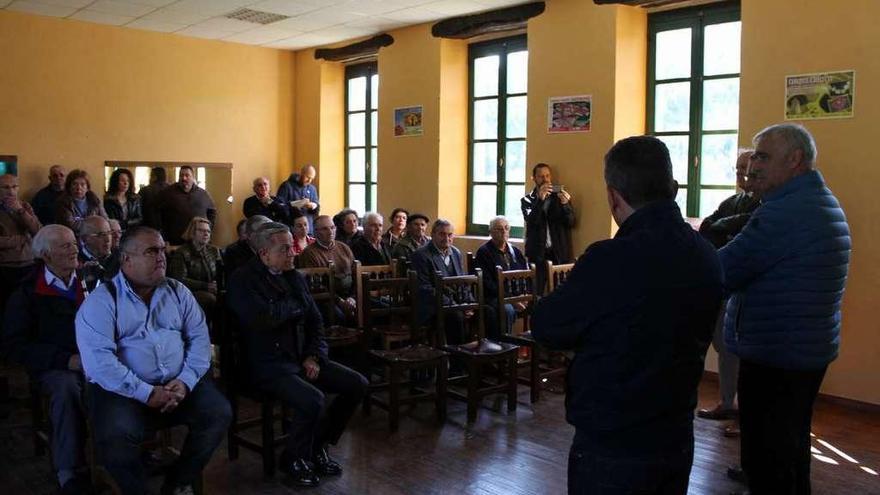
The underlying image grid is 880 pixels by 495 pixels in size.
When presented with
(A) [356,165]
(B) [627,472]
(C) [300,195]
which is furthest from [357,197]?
(B) [627,472]

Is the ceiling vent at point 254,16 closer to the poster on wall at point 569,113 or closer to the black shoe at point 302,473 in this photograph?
the poster on wall at point 569,113

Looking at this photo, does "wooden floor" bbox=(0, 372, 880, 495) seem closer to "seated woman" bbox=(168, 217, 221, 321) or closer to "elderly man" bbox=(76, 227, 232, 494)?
"elderly man" bbox=(76, 227, 232, 494)

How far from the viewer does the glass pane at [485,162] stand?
24.4 feet

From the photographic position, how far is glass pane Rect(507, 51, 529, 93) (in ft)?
23.2

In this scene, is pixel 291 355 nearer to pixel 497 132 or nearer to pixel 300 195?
pixel 497 132

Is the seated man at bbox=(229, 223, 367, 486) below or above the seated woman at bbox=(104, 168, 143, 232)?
below

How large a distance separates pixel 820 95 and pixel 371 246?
325cm

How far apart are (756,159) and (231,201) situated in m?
7.04

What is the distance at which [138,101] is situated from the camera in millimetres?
8062

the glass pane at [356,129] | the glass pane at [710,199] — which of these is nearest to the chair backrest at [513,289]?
the glass pane at [710,199]

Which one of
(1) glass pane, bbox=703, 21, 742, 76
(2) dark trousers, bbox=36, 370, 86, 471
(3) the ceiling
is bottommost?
(2) dark trousers, bbox=36, 370, 86, 471

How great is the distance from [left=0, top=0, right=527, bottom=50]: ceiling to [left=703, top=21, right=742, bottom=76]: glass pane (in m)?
1.64

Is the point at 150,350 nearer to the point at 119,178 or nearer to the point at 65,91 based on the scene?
the point at 119,178

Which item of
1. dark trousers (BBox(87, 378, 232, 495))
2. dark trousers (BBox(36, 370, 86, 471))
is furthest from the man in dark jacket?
dark trousers (BBox(36, 370, 86, 471))
